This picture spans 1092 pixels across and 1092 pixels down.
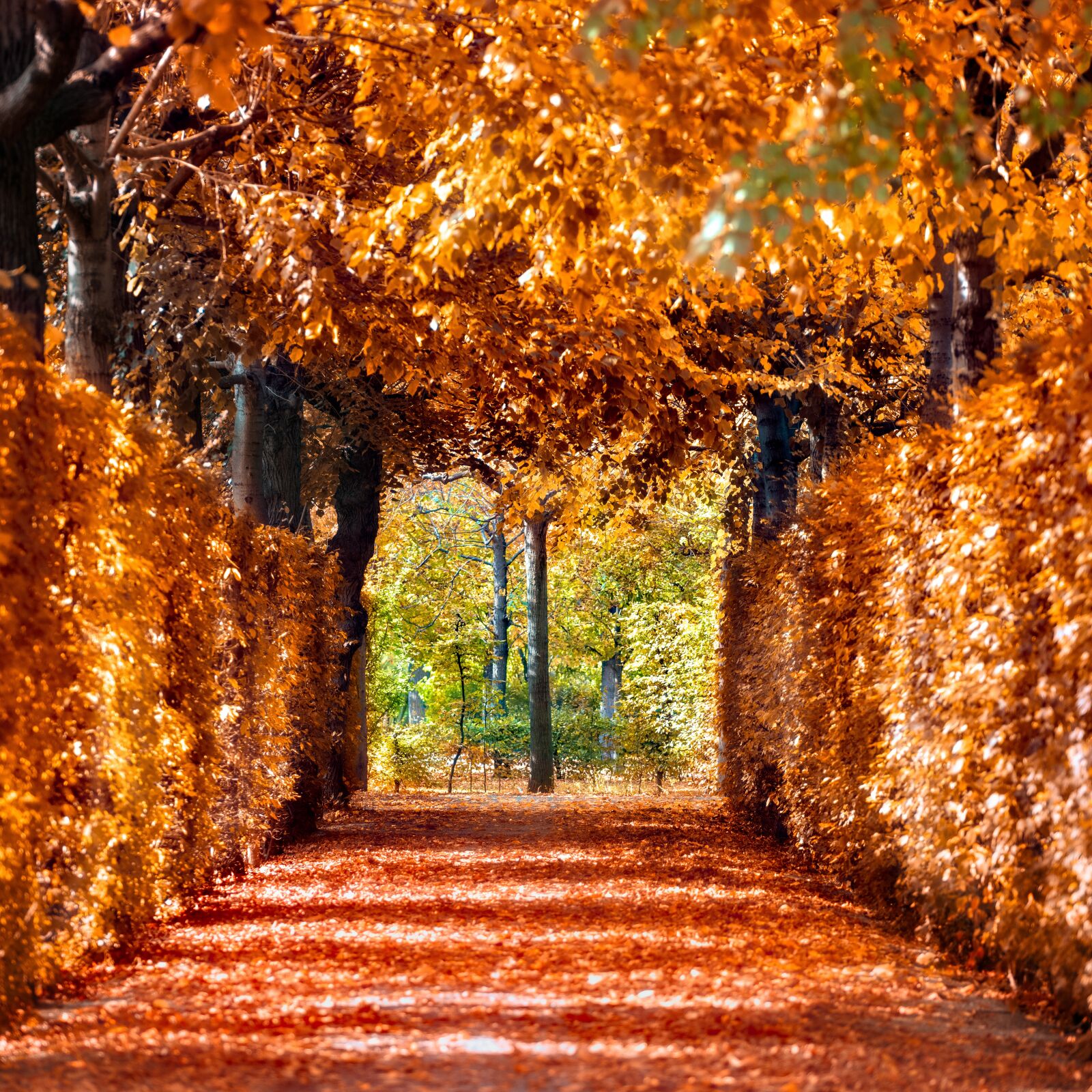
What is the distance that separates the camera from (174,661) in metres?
8.02

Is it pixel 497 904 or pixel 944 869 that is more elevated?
pixel 944 869

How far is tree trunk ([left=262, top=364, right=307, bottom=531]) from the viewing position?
14945 millimetres

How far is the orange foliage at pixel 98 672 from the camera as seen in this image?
532cm

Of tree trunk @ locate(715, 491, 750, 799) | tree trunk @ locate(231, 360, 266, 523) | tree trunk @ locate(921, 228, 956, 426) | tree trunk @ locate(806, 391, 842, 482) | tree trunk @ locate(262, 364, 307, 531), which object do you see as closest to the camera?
tree trunk @ locate(921, 228, 956, 426)

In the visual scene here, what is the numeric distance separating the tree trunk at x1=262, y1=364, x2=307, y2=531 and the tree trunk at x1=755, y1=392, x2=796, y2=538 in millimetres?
5903

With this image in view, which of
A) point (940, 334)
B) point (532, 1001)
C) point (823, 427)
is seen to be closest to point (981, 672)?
point (532, 1001)

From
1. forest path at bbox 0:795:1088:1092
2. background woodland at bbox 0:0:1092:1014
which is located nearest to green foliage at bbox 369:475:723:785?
background woodland at bbox 0:0:1092:1014

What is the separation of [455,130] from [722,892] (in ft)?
17.5

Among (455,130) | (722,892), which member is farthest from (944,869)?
(455,130)

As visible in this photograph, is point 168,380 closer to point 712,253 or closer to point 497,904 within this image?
point 497,904

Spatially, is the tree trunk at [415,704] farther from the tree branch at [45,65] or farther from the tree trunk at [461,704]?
the tree branch at [45,65]

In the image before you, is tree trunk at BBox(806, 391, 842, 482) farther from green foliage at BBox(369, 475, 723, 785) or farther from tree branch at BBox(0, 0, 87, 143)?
tree branch at BBox(0, 0, 87, 143)

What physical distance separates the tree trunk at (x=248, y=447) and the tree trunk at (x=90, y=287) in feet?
12.7

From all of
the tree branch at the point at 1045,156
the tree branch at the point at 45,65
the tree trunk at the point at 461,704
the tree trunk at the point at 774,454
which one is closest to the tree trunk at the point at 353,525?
the tree trunk at the point at 774,454
